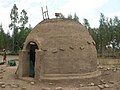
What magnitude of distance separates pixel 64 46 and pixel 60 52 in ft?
1.60

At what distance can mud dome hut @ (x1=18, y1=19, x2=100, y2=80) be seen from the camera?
1364 cm

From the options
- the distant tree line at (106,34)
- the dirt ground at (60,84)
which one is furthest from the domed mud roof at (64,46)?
the distant tree line at (106,34)

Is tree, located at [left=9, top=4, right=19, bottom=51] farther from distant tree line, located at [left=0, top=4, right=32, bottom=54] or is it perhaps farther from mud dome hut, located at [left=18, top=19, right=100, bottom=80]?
mud dome hut, located at [left=18, top=19, right=100, bottom=80]

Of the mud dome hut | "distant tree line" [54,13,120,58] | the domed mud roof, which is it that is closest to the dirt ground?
the mud dome hut

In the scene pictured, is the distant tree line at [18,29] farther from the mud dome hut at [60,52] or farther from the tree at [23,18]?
the mud dome hut at [60,52]

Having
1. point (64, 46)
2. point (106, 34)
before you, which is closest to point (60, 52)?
point (64, 46)

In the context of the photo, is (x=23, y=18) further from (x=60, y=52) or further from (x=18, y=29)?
(x=60, y=52)

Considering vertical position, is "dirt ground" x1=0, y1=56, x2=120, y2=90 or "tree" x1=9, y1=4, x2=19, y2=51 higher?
"tree" x1=9, y1=4, x2=19, y2=51

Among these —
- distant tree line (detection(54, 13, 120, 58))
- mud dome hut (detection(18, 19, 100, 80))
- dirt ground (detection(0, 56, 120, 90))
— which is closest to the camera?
dirt ground (detection(0, 56, 120, 90))

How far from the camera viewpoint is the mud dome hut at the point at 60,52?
44.8 ft

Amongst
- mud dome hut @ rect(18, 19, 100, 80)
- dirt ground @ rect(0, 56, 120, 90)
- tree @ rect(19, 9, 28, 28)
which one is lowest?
dirt ground @ rect(0, 56, 120, 90)

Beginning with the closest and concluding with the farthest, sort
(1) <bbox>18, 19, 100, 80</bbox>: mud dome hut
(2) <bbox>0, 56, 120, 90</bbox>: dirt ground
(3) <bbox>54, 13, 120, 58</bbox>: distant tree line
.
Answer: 1. (2) <bbox>0, 56, 120, 90</bbox>: dirt ground
2. (1) <bbox>18, 19, 100, 80</bbox>: mud dome hut
3. (3) <bbox>54, 13, 120, 58</bbox>: distant tree line

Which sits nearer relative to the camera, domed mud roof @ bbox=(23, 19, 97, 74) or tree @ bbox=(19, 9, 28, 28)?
domed mud roof @ bbox=(23, 19, 97, 74)

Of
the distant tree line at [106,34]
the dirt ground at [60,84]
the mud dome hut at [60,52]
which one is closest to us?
the dirt ground at [60,84]
